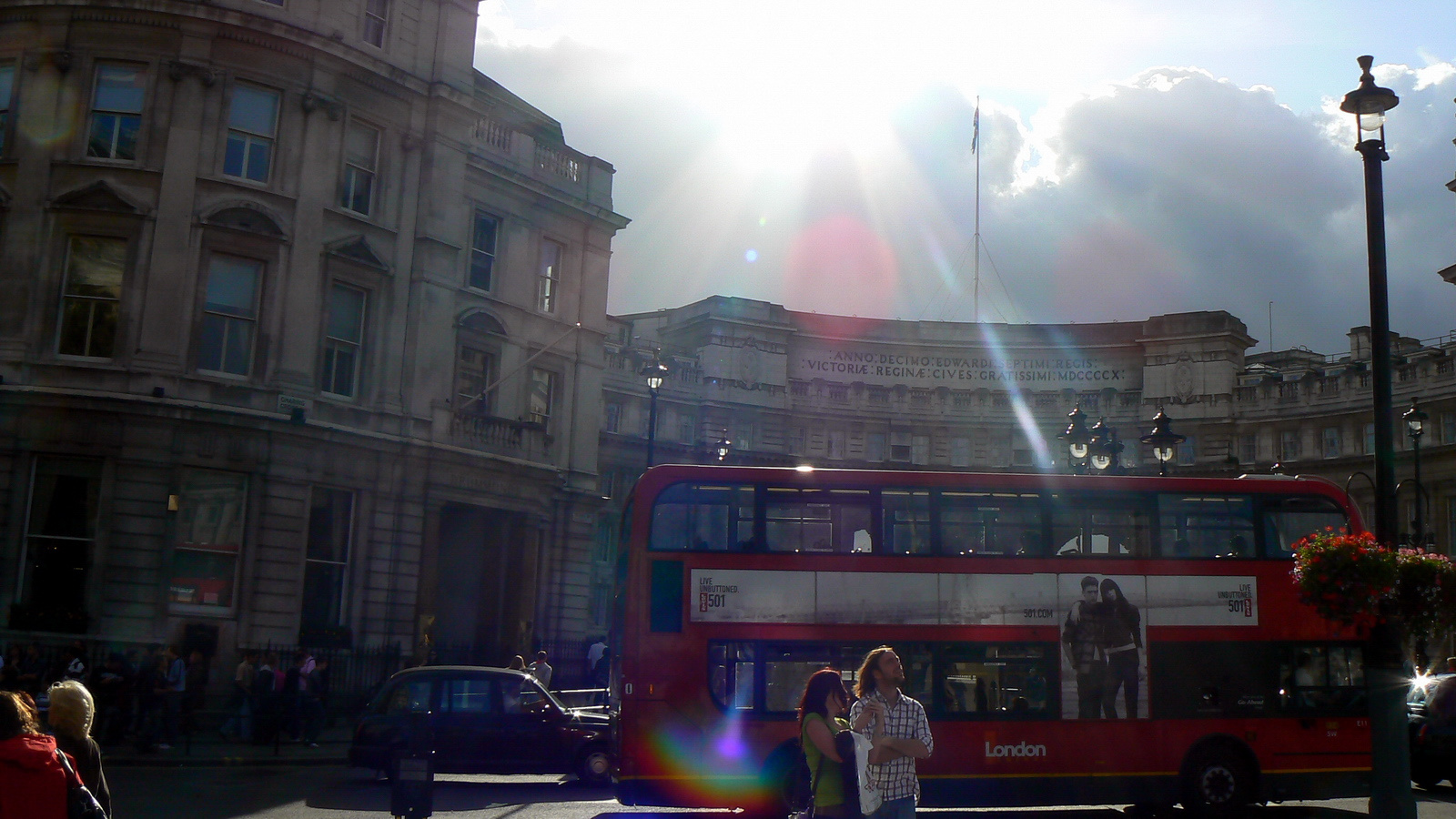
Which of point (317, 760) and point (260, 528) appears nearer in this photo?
point (317, 760)

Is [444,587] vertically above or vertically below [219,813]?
above

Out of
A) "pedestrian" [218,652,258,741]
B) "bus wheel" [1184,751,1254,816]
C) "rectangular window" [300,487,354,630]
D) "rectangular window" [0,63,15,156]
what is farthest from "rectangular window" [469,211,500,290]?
"bus wheel" [1184,751,1254,816]

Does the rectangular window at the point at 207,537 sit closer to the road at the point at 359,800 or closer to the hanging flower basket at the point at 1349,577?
the road at the point at 359,800

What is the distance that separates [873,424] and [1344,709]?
50635mm

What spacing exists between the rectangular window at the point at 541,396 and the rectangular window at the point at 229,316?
372 inches

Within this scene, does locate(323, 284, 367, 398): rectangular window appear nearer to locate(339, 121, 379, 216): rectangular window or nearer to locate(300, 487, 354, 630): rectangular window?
locate(339, 121, 379, 216): rectangular window

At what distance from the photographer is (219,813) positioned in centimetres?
1452

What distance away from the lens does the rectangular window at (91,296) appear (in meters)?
25.3

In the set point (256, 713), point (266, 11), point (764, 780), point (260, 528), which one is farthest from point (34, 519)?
point (764, 780)

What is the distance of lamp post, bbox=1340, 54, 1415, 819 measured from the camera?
12281 mm

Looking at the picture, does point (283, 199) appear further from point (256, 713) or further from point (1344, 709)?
point (1344, 709)

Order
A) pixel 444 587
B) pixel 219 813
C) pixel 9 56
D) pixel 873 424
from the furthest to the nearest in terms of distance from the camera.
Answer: pixel 873 424 → pixel 444 587 → pixel 9 56 → pixel 219 813

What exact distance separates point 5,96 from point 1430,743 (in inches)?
1192

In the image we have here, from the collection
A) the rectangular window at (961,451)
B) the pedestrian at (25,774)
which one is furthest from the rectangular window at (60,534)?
the rectangular window at (961,451)
